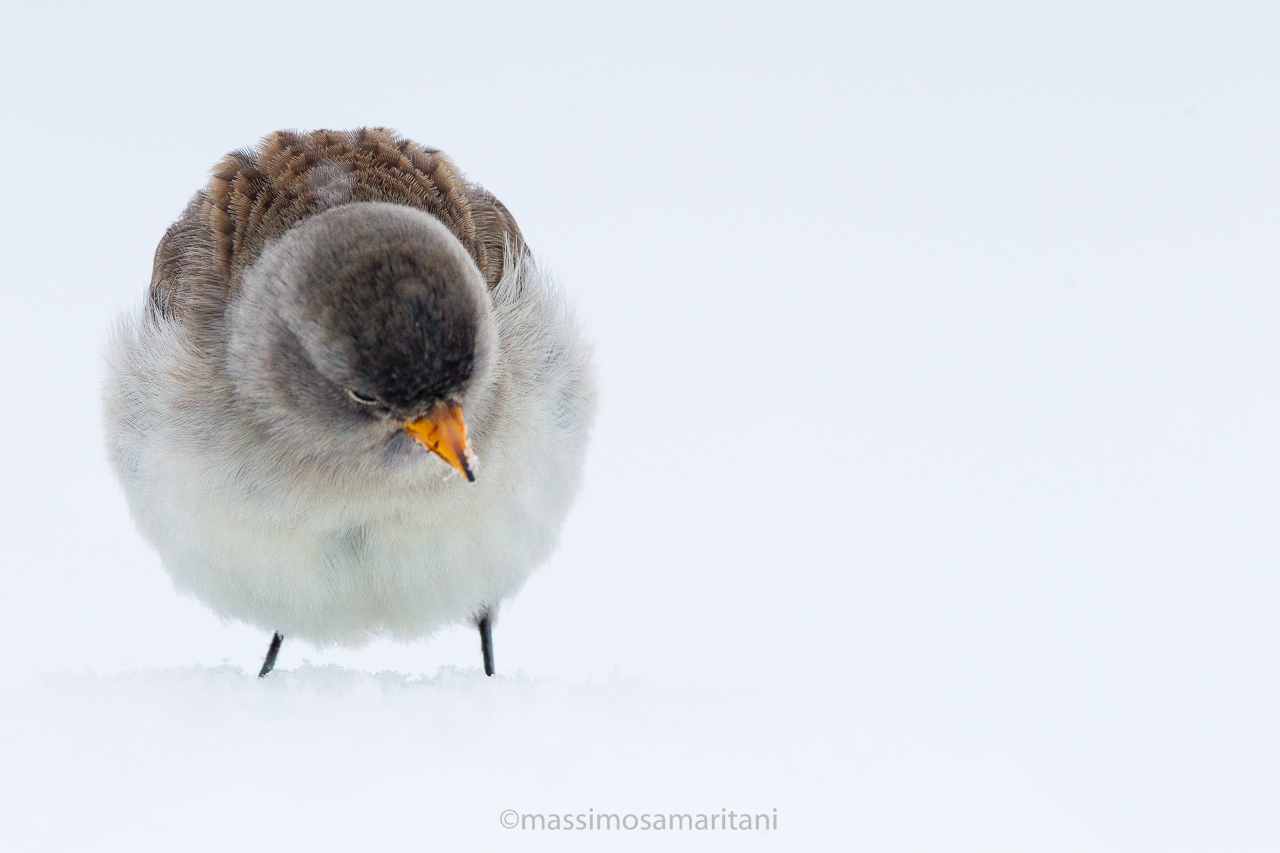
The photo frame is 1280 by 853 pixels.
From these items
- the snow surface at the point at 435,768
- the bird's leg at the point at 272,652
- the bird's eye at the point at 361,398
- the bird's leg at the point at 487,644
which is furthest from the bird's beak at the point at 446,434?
the bird's leg at the point at 272,652

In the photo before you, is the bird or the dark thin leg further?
the dark thin leg

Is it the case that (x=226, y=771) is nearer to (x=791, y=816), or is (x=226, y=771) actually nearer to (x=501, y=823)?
(x=501, y=823)

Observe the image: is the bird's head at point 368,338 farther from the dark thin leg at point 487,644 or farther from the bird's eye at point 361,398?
the dark thin leg at point 487,644

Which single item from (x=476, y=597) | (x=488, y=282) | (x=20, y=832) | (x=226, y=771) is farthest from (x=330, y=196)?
(x=20, y=832)

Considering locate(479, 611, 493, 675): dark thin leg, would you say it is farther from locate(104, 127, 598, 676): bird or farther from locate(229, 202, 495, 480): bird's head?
locate(229, 202, 495, 480): bird's head

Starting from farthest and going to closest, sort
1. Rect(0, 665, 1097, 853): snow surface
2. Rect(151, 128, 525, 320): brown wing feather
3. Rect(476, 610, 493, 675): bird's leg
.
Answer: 1. Rect(476, 610, 493, 675): bird's leg
2. Rect(151, 128, 525, 320): brown wing feather
3. Rect(0, 665, 1097, 853): snow surface

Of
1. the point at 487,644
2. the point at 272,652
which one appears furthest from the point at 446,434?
the point at 272,652

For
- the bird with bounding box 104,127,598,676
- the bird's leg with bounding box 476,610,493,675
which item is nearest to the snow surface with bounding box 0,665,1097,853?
the bird with bounding box 104,127,598,676

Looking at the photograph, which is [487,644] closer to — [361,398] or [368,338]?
[361,398]
